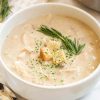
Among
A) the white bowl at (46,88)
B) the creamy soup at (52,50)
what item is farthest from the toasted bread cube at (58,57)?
the white bowl at (46,88)

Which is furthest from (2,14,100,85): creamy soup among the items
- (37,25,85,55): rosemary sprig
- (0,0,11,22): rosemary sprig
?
(0,0,11,22): rosemary sprig

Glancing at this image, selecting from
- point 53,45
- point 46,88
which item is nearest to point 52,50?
point 53,45

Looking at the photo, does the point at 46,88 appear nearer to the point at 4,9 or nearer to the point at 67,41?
the point at 67,41

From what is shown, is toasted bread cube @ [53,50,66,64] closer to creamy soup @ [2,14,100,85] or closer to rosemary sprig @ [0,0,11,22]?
creamy soup @ [2,14,100,85]

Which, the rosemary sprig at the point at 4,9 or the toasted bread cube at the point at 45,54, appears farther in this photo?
the rosemary sprig at the point at 4,9

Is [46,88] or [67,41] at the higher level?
[67,41]

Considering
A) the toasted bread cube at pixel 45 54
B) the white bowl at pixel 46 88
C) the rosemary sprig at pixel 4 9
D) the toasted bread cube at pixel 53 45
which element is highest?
the rosemary sprig at pixel 4 9

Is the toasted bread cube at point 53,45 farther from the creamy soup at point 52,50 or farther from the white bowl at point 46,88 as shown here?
the white bowl at point 46,88

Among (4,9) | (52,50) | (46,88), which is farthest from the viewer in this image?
(4,9)
